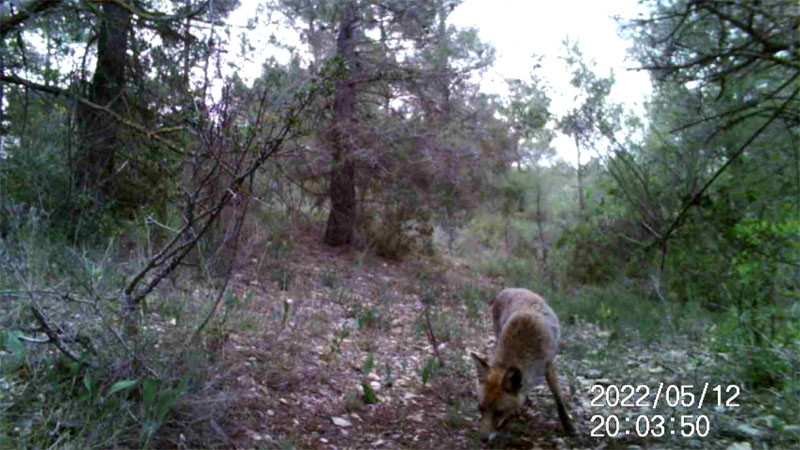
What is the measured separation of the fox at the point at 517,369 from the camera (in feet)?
16.9

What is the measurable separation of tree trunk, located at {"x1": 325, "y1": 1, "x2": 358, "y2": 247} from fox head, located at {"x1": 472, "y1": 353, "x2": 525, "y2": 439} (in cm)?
777

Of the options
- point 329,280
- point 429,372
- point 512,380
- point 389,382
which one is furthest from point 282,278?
point 512,380

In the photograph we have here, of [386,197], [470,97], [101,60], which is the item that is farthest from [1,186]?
[470,97]

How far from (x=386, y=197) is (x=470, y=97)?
3.31 meters

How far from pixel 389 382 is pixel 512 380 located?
1.81m

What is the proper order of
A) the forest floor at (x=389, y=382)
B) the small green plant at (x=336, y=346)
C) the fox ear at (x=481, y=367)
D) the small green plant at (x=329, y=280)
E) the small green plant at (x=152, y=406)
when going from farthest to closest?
the small green plant at (x=329, y=280) → the small green plant at (x=336, y=346) → the fox ear at (x=481, y=367) → the forest floor at (x=389, y=382) → the small green plant at (x=152, y=406)

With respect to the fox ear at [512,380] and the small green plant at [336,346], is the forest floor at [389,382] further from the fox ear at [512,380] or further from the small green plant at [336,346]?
the fox ear at [512,380]

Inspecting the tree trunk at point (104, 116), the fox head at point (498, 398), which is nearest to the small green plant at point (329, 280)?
the tree trunk at point (104, 116)

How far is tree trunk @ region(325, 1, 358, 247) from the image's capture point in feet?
42.3

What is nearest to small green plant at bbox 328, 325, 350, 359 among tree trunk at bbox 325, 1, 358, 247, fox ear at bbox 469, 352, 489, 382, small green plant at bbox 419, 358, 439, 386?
small green plant at bbox 419, 358, 439, 386

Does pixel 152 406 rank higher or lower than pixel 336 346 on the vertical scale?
higher

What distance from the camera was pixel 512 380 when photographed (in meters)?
5.24

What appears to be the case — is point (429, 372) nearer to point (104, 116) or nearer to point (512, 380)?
point (512, 380)

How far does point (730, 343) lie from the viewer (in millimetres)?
6008
